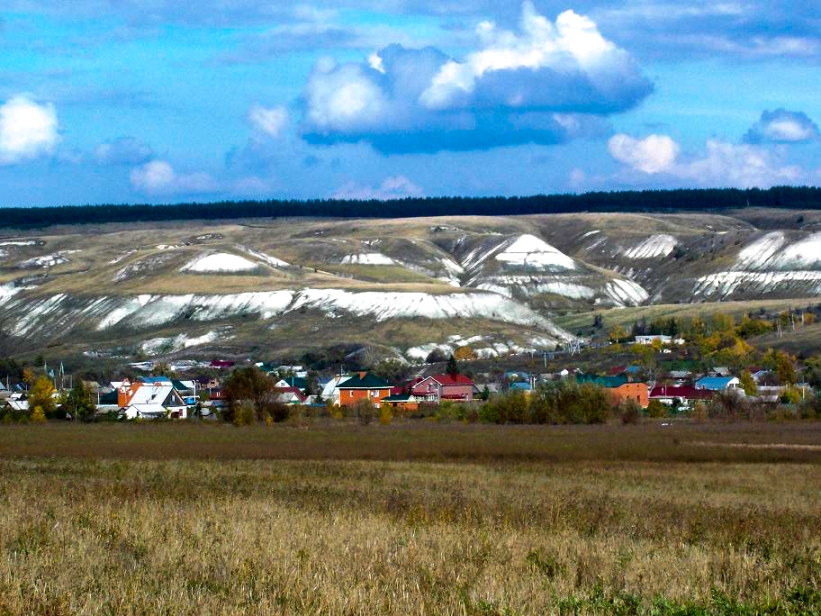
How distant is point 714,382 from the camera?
108m

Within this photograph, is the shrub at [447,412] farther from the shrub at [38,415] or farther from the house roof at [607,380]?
the shrub at [38,415]

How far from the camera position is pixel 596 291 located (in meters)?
199

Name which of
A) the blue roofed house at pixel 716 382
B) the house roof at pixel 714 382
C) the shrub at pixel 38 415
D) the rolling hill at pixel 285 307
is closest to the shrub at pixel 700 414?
the blue roofed house at pixel 716 382

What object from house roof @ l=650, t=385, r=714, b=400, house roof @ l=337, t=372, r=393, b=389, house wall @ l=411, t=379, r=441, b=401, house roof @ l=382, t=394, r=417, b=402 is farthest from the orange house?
house roof @ l=650, t=385, r=714, b=400

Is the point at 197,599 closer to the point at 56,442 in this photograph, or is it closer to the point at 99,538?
the point at 99,538

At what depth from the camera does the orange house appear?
104 meters

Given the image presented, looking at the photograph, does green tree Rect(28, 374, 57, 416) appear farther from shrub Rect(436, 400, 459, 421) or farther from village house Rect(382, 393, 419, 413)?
village house Rect(382, 393, 419, 413)

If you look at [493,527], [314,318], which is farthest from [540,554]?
[314,318]

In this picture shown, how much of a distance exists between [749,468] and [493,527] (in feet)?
66.9

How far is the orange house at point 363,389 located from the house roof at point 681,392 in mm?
21189

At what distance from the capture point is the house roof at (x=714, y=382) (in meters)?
106

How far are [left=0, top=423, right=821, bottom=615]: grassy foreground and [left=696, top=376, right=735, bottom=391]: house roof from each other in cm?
7505

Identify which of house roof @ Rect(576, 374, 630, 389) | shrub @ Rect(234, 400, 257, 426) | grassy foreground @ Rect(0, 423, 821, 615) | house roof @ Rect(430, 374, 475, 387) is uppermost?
grassy foreground @ Rect(0, 423, 821, 615)

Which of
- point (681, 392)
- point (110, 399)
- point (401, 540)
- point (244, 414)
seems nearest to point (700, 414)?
point (681, 392)
